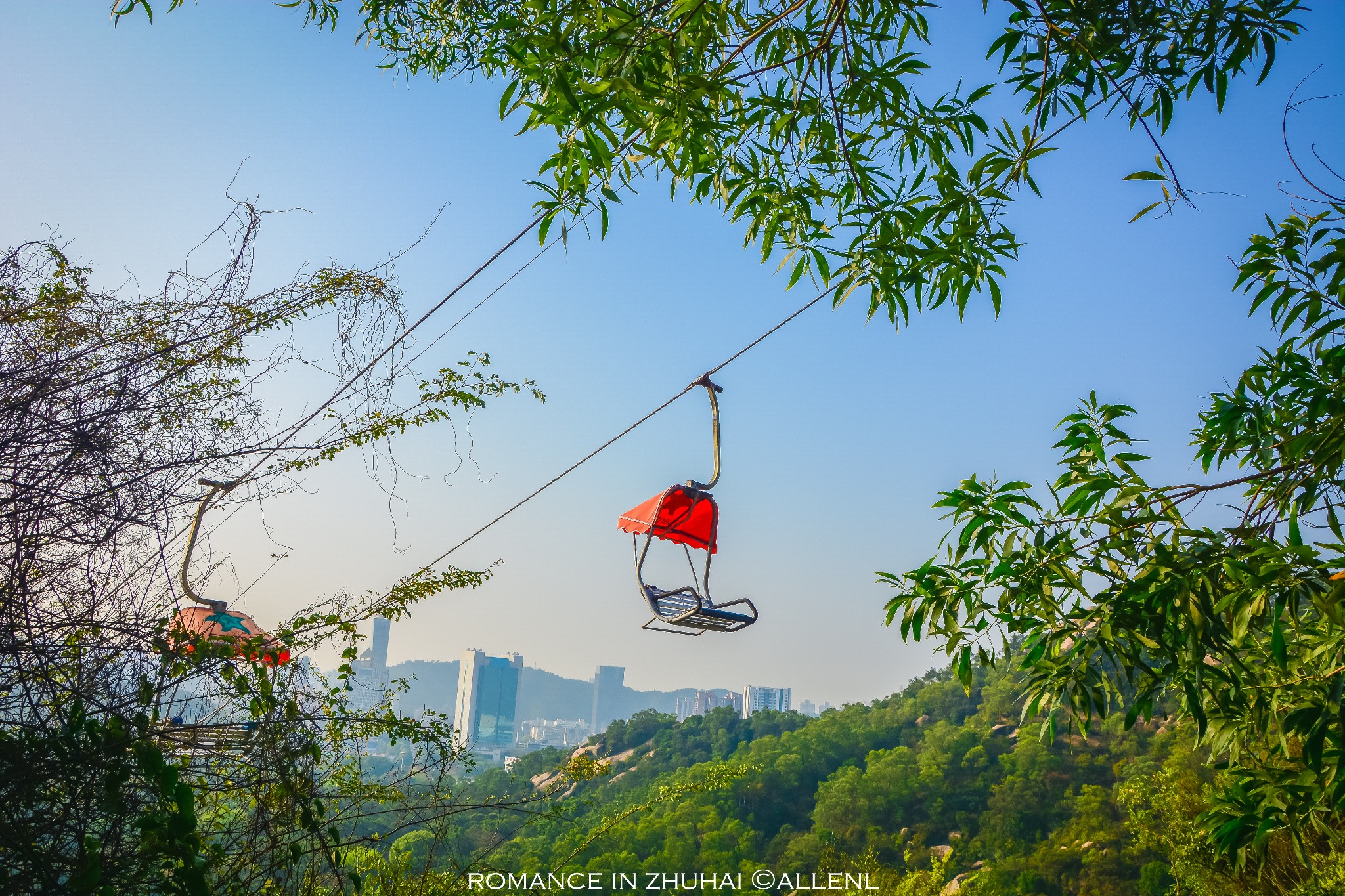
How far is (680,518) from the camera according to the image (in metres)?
3.76

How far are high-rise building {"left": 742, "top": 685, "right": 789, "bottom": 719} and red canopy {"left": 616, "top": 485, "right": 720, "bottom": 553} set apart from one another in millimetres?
63840

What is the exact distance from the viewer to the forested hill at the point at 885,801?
17.7 metres

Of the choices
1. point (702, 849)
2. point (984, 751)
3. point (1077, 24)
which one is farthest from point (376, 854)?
point (984, 751)

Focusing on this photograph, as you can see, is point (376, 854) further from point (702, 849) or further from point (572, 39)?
point (702, 849)

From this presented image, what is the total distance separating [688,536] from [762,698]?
6722 centimetres

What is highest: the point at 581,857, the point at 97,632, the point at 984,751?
the point at 97,632

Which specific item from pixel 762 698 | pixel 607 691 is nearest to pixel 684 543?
pixel 762 698

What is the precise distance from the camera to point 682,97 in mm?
1707

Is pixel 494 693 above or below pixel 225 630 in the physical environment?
below

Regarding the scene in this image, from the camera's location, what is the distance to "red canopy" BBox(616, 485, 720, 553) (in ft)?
12.0

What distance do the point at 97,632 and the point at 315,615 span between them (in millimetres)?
1111

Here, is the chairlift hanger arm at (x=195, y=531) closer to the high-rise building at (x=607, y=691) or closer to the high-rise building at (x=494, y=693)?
the high-rise building at (x=494, y=693)

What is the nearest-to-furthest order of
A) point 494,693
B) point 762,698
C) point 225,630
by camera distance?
point 225,630 → point 494,693 → point 762,698

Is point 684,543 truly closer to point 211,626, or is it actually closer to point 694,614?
point 694,614
